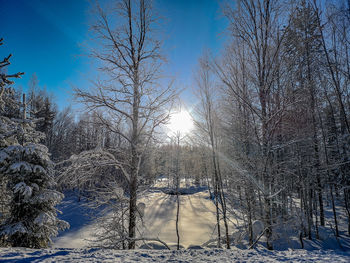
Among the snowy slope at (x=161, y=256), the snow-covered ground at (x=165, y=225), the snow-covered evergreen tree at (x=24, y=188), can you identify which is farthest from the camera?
the snow-covered ground at (x=165, y=225)

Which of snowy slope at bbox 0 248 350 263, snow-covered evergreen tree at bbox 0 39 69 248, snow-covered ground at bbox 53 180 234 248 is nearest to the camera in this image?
snowy slope at bbox 0 248 350 263

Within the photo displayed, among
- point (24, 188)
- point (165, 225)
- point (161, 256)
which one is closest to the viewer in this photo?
point (161, 256)

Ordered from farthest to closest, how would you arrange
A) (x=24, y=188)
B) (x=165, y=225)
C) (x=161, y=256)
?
(x=165, y=225) < (x=24, y=188) < (x=161, y=256)

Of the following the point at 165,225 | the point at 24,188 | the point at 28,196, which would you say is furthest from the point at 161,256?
the point at 165,225

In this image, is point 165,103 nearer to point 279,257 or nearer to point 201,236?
point 279,257

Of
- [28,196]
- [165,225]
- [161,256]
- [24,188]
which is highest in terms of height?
[24,188]

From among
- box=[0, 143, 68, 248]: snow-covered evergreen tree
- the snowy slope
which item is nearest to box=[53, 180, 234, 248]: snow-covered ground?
box=[0, 143, 68, 248]: snow-covered evergreen tree

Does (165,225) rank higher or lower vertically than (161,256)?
lower

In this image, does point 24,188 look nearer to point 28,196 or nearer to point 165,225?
point 28,196

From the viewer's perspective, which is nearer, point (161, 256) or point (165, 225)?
Answer: point (161, 256)

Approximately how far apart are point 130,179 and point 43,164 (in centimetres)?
421

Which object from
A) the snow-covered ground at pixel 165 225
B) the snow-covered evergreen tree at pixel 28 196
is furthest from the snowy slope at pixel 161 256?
the snow-covered evergreen tree at pixel 28 196

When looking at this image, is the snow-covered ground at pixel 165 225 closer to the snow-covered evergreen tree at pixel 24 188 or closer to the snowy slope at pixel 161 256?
the snow-covered evergreen tree at pixel 24 188

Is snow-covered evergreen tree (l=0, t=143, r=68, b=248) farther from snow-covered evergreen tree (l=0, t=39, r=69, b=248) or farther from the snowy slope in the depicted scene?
the snowy slope
